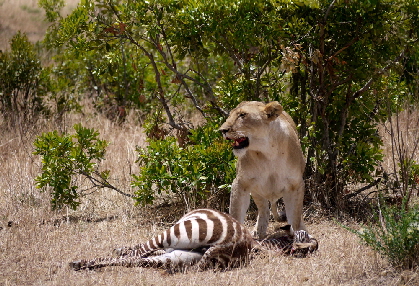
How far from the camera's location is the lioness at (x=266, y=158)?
6121 mm

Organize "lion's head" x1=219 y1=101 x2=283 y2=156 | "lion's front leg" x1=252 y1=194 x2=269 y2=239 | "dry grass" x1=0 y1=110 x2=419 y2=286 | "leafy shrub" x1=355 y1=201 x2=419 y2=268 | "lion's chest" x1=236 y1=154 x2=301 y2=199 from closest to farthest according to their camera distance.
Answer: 1. "leafy shrub" x1=355 y1=201 x2=419 y2=268
2. "dry grass" x1=0 y1=110 x2=419 y2=286
3. "lion's head" x1=219 y1=101 x2=283 y2=156
4. "lion's chest" x1=236 y1=154 x2=301 y2=199
5. "lion's front leg" x1=252 y1=194 x2=269 y2=239

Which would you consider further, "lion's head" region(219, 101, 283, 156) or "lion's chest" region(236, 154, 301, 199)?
"lion's chest" region(236, 154, 301, 199)

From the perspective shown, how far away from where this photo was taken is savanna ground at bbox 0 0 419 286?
5.25 m

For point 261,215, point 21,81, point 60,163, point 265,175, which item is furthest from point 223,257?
point 21,81

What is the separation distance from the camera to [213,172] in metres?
7.58

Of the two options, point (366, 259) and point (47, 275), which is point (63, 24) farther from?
point (366, 259)

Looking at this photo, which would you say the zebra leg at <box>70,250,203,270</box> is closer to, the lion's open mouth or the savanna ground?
the savanna ground

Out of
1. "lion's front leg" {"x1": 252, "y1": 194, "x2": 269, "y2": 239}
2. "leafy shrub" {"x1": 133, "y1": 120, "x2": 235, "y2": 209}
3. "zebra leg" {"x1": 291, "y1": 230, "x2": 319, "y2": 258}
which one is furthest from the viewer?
"leafy shrub" {"x1": 133, "y1": 120, "x2": 235, "y2": 209}

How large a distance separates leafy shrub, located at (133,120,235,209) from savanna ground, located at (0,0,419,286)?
1.24ft

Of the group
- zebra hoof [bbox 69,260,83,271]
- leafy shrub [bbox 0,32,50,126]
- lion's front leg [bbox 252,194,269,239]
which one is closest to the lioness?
lion's front leg [bbox 252,194,269,239]

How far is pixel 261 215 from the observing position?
22.6ft

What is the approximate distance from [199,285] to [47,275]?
4.63 ft

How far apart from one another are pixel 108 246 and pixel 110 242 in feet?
0.54

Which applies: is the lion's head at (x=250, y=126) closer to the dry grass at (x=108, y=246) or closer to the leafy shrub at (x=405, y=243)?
the dry grass at (x=108, y=246)
